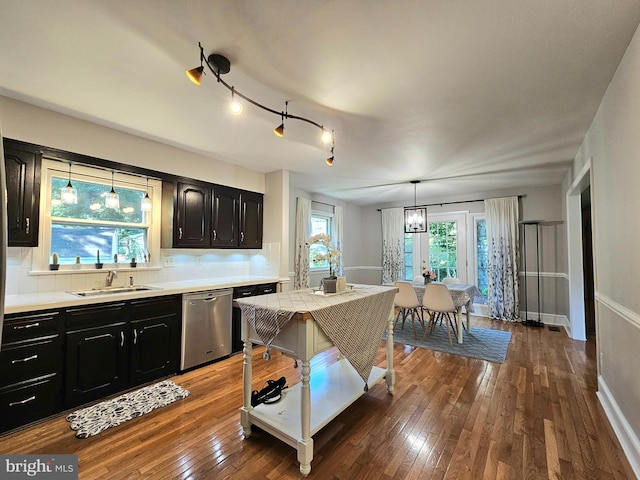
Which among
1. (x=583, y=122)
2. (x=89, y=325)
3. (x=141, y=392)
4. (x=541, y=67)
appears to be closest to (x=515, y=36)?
(x=541, y=67)

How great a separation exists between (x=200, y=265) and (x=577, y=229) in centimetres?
541

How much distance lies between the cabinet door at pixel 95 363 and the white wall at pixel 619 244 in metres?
3.88

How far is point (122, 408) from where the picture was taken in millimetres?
2438

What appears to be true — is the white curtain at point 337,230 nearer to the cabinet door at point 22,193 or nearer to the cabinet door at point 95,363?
the cabinet door at point 95,363

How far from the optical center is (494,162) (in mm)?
3949

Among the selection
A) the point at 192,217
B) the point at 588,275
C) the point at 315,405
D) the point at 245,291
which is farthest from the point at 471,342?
the point at 192,217

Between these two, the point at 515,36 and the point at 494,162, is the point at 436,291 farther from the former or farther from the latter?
the point at 515,36

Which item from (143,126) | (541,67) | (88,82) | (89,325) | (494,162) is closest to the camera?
(541,67)

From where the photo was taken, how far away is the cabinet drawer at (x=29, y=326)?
2119 mm

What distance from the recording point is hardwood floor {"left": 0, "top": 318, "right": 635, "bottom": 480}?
5.99 feet

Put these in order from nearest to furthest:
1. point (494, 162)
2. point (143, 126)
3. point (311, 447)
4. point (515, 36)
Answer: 1. point (515, 36)
2. point (311, 447)
3. point (143, 126)
4. point (494, 162)

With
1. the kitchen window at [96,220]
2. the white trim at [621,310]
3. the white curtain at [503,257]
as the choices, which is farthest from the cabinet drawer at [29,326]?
the white curtain at [503,257]

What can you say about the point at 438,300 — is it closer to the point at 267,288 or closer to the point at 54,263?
the point at 267,288

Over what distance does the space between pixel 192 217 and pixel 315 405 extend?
260cm
